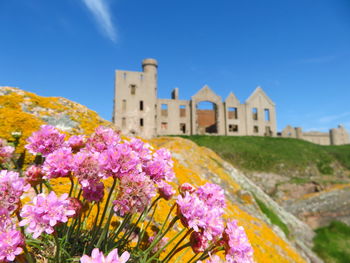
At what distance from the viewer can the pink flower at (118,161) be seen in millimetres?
1784

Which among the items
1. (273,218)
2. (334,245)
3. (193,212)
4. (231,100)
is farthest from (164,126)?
(193,212)

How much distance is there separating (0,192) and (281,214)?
1022cm

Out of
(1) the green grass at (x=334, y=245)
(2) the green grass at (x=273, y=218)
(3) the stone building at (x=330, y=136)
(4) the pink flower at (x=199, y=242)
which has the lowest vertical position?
(1) the green grass at (x=334, y=245)

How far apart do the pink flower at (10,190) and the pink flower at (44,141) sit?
0.52m

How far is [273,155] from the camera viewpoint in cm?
3875

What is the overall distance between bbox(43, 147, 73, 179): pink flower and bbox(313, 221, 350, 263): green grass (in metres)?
10.2

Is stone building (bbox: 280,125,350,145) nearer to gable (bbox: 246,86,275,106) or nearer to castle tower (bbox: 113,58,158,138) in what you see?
gable (bbox: 246,86,275,106)

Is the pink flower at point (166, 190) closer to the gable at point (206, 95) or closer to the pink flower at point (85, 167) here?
the pink flower at point (85, 167)

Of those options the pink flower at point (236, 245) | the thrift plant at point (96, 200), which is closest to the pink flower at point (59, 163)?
the thrift plant at point (96, 200)

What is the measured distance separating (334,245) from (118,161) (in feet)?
40.0

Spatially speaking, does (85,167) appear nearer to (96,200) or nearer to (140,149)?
(96,200)

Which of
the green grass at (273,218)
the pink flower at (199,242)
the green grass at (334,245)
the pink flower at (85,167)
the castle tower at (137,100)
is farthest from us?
the castle tower at (137,100)

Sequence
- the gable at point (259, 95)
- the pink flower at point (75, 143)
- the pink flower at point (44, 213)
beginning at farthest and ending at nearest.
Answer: the gable at point (259, 95) → the pink flower at point (75, 143) → the pink flower at point (44, 213)

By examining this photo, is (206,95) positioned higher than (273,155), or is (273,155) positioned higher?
(206,95)
